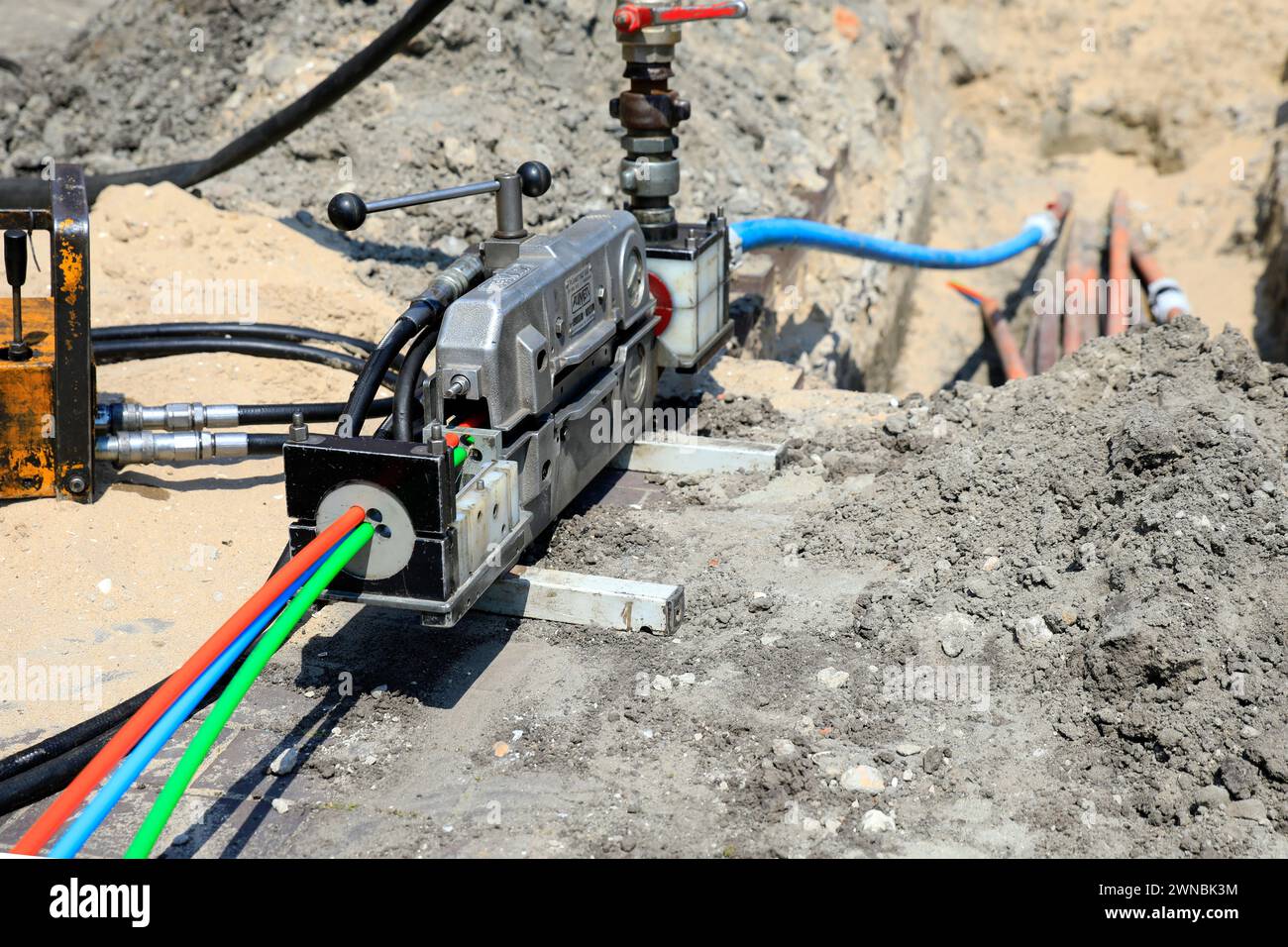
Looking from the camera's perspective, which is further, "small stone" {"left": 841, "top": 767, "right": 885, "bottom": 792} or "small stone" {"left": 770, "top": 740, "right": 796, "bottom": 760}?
"small stone" {"left": 770, "top": 740, "right": 796, "bottom": 760}

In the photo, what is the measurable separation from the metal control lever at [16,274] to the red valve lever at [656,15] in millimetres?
2022

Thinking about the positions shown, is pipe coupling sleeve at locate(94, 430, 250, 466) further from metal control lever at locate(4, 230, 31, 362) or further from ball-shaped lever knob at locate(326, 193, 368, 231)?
ball-shaped lever knob at locate(326, 193, 368, 231)

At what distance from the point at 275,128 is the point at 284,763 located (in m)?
3.55

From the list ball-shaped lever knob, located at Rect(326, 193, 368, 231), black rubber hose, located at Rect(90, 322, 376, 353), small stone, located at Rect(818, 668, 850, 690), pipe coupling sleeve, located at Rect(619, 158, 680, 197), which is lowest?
small stone, located at Rect(818, 668, 850, 690)

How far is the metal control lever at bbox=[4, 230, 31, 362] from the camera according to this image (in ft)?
12.4

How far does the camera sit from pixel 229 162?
587 cm

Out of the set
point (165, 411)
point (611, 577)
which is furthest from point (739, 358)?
point (165, 411)

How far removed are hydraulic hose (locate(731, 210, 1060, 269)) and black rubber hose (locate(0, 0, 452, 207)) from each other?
1.57 metres

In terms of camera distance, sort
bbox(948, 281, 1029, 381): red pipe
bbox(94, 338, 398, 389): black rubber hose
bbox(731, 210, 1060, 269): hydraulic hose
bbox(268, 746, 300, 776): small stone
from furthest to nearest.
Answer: bbox(948, 281, 1029, 381): red pipe
bbox(731, 210, 1060, 269): hydraulic hose
bbox(94, 338, 398, 389): black rubber hose
bbox(268, 746, 300, 776): small stone

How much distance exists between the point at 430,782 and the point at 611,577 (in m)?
0.97

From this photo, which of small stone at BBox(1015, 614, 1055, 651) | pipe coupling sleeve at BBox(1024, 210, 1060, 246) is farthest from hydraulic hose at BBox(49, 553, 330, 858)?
pipe coupling sleeve at BBox(1024, 210, 1060, 246)

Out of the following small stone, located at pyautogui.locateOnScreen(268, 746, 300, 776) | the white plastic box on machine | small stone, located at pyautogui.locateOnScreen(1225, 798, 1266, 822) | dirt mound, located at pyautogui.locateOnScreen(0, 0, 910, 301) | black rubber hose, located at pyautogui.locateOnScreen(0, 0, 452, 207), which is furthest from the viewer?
dirt mound, located at pyautogui.locateOnScreen(0, 0, 910, 301)

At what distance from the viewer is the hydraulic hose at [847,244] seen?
5.52 meters
